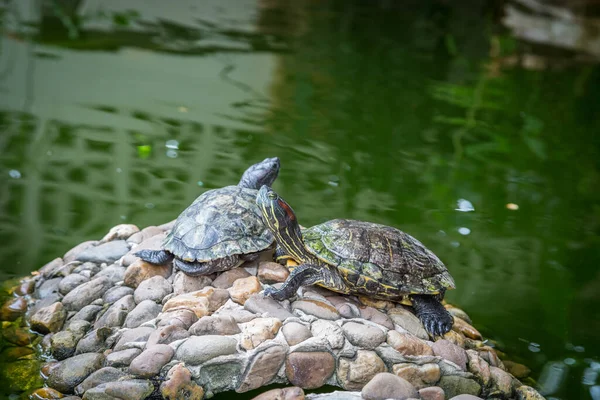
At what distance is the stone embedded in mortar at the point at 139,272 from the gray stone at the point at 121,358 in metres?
0.49

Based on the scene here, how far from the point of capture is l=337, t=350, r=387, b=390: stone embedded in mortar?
236 centimetres

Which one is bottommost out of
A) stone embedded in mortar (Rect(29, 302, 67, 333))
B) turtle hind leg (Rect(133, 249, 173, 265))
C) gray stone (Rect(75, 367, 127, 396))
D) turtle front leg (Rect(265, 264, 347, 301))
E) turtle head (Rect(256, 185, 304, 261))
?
stone embedded in mortar (Rect(29, 302, 67, 333))

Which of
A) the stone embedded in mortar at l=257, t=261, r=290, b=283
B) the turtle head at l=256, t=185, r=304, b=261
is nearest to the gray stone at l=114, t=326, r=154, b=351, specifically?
the stone embedded in mortar at l=257, t=261, r=290, b=283

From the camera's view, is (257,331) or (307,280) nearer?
(257,331)

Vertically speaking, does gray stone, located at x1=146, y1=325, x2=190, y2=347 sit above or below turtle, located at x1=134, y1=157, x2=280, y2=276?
below

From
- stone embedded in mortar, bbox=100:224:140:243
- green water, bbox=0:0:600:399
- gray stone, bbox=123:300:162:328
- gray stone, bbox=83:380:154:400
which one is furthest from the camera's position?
green water, bbox=0:0:600:399

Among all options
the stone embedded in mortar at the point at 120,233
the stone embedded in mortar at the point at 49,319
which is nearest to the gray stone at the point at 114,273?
the stone embedded in mortar at the point at 49,319

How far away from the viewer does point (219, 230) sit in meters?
2.72

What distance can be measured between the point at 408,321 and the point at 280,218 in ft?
2.39

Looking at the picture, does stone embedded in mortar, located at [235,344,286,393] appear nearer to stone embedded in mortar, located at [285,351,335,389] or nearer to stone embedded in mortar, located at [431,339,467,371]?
stone embedded in mortar, located at [285,351,335,389]

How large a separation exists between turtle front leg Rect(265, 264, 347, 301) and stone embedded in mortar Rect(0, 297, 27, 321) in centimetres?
124

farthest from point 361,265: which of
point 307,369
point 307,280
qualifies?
point 307,369

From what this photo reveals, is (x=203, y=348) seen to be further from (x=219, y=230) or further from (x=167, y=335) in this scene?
(x=219, y=230)

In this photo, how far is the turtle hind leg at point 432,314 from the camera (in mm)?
2572
